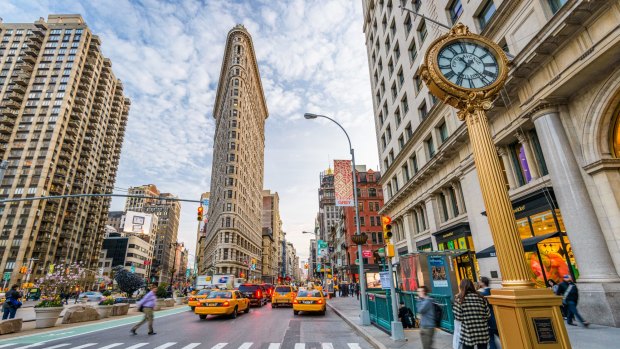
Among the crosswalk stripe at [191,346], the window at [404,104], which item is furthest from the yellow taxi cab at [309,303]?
the window at [404,104]

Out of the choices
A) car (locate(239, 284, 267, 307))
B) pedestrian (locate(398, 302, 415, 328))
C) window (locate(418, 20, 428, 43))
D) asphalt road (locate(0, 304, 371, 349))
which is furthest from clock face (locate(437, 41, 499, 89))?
car (locate(239, 284, 267, 307))

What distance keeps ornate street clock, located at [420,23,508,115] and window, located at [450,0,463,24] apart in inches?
667

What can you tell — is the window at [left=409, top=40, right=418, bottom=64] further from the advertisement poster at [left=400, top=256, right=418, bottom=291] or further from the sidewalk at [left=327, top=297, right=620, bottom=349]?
the sidewalk at [left=327, top=297, right=620, bottom=349]

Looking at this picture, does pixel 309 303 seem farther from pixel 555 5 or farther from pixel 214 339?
pixel 555 5

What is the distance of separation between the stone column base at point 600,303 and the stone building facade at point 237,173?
66.8 metres

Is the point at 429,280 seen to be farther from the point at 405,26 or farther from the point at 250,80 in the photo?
the point at 250,80

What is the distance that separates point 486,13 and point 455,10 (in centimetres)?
420

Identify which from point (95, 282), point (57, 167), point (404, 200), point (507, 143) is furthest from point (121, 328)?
point (95, 282)

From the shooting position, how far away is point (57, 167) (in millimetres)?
82250

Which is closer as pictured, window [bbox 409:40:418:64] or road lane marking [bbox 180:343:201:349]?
road lane marking [bbox 180:343:201:349]

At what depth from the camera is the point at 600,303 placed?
9.58 metres

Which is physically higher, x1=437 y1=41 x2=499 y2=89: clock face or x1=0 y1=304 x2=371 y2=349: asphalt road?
x1=437 y1=41 x2=499 y2=89: clock face

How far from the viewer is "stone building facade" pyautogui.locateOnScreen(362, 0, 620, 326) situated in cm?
1026

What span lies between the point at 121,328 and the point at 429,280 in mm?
15572
